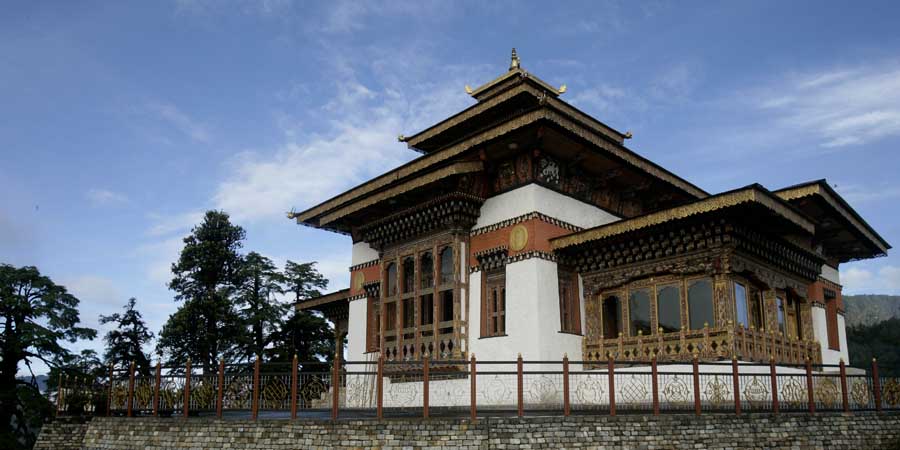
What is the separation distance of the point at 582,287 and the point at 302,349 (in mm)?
15448

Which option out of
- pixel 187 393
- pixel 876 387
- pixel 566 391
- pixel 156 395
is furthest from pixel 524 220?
pixel 156 395

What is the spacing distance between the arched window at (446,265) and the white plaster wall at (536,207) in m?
0.87

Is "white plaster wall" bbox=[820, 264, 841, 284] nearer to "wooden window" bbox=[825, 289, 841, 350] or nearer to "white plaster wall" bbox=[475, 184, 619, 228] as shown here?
"wooden window" bbox=[825, 289, 841, 350]

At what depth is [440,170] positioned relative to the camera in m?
15.0

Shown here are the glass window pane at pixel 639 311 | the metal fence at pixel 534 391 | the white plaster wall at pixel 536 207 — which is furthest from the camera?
the white plaster wall at pixel 536 207

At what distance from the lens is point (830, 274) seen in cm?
1925

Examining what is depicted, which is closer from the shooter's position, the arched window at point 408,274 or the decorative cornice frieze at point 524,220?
the decorative cornice frieze at point 524,220

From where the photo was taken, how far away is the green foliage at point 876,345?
30.9m

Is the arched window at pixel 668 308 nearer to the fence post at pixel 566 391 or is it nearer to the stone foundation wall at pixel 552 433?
the stone foundation wall at pixel 552 433

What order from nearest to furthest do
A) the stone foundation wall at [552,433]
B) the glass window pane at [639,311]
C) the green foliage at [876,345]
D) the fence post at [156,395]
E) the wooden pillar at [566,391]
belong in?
the stone foundation wall at [552,433]
the wooden pillar at [566,391]
the fence post at [156,395]
the glass window pane at [639,311]
the green foliage at [876,345]

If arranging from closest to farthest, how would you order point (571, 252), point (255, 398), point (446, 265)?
1. point (255, 398)
2. point (571, 252)
3. point (446, 265)

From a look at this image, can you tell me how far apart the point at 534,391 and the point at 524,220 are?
3.41 m

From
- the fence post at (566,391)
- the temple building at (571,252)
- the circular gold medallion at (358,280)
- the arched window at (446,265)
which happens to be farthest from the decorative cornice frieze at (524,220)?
the fence post at (566,391)

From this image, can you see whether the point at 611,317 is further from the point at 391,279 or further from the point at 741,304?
the point at 391,279
